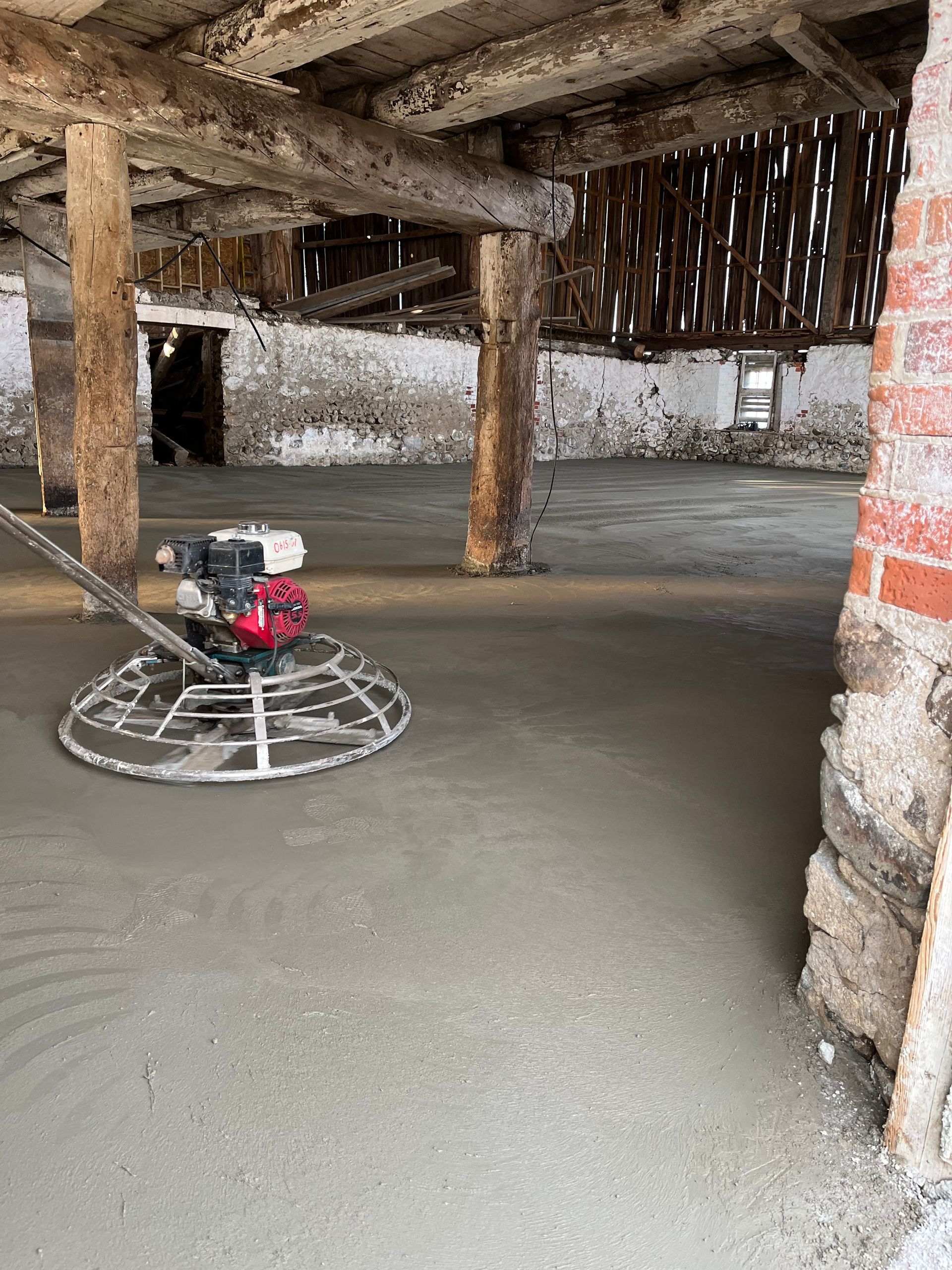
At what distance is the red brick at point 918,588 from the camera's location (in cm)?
137

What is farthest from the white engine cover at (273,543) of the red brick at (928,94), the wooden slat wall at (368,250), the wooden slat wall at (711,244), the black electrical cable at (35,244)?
the wooden slat wall at (368,250)

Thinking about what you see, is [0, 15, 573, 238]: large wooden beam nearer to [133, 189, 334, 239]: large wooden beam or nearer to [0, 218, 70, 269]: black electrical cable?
[133, 189, 334, 239]: large wooden beam

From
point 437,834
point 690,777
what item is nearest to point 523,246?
point 690,777

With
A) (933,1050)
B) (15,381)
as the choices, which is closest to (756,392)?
Result: (15,381)

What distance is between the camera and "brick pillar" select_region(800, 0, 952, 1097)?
1363 millimetres

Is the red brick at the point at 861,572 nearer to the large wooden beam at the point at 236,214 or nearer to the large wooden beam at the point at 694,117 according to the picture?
the large wooden beam at the point at 694,117

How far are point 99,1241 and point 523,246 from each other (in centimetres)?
528

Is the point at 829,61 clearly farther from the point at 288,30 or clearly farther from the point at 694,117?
the point at 288,30

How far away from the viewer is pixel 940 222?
53.2 inches

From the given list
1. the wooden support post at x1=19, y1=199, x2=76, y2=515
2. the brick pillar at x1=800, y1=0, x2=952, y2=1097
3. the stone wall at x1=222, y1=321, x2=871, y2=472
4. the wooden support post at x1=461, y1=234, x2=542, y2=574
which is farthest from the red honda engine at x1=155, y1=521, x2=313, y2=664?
the stone wall at x1=222, y1=321, x2=871, y2=472

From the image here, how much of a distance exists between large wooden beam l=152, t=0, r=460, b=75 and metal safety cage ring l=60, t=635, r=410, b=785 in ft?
7.51

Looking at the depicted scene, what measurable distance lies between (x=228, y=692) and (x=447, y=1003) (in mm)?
1647

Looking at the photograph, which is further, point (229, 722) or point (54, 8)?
point (54, 8)

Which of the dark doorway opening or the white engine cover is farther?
the dark doorway opening
